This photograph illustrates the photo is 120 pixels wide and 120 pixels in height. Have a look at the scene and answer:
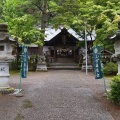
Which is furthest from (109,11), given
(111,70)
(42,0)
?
(42,0)

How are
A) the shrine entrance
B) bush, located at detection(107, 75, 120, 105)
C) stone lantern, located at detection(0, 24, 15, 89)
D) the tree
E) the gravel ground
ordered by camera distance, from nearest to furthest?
the gravel ground < bush, located at detection(107, 75, 120, 105) < stone lantern, located at detection(0, 24, 15, 89) < the tree < the shrine entrance

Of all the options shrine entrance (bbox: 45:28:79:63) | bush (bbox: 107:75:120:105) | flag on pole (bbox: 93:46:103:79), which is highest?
shrine entrance (bbox: 45:28:79:63)

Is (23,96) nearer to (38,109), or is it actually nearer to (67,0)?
(38,109)

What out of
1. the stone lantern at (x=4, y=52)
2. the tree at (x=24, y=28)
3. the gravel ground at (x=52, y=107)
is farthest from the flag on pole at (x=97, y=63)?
the tree at (x=24, y=28)

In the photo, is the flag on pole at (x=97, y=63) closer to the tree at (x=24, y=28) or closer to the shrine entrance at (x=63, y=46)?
the tree at (x=24, y=28)

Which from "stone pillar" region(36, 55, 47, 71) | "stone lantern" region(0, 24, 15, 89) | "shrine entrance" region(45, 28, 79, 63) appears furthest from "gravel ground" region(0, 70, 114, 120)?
"shrine entrance" region(45, 28, 79, 63)

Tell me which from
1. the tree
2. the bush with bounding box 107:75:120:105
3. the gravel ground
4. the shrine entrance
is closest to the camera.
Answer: the gravel ground

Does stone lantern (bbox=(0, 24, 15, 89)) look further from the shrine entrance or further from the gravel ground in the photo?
the shrine entrance

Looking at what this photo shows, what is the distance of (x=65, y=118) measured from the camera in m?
7.36

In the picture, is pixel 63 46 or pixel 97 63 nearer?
pixel 97 63

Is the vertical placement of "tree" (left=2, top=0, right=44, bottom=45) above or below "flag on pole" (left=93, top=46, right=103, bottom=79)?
above

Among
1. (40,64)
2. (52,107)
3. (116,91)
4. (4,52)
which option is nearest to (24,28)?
(40,64)

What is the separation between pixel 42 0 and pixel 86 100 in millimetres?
18015

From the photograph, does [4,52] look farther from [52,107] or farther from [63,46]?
[63,46]
